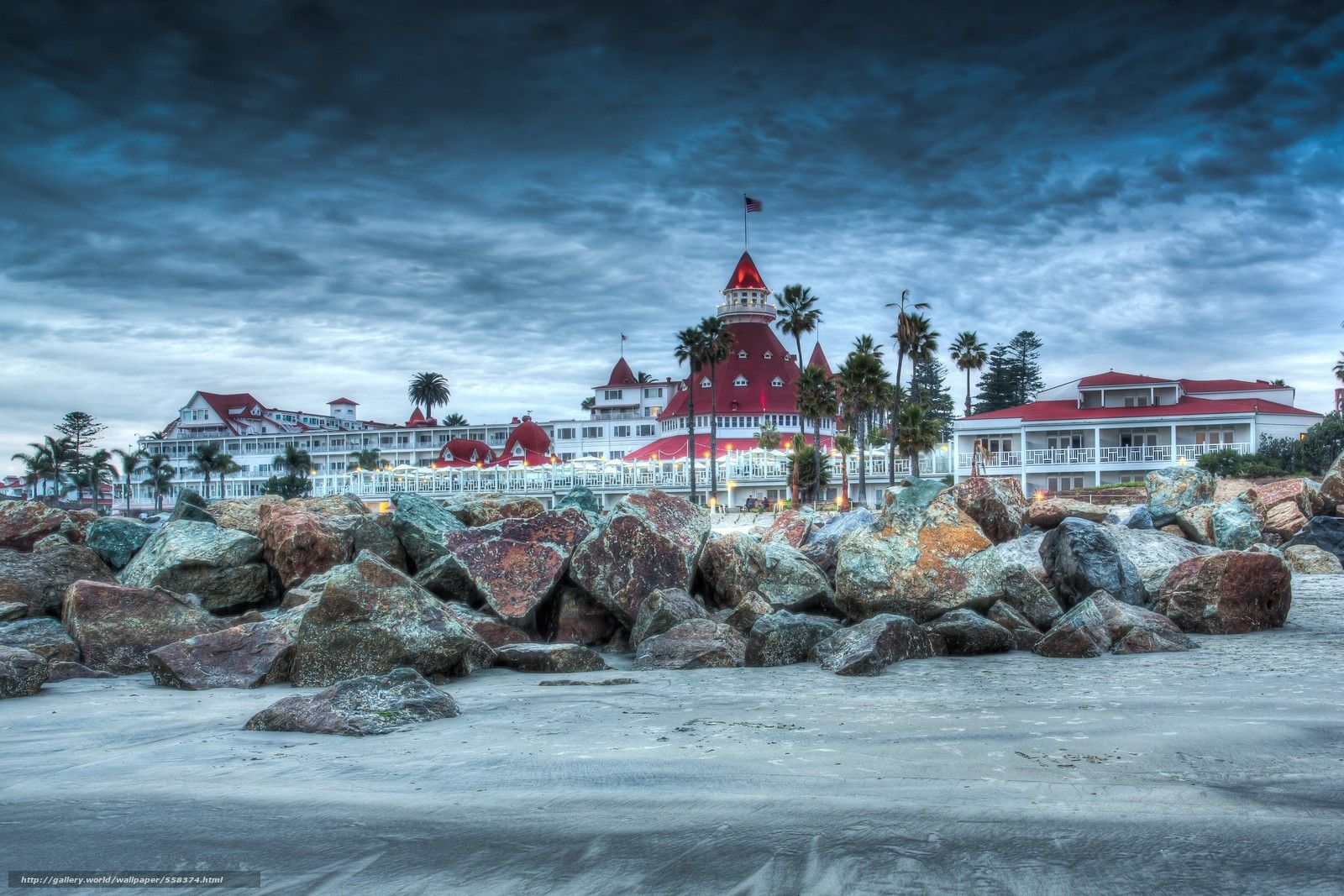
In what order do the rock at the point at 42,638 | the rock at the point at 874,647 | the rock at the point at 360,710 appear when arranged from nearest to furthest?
1. the rock at the point at 360,710
2. the rock at the point at 874,647
3. the rock at the point at 42,638

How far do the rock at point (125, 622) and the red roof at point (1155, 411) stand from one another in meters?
51.5

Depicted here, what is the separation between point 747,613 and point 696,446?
65.7 m

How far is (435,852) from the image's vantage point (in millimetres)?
4078

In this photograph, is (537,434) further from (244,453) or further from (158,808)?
(158,808)

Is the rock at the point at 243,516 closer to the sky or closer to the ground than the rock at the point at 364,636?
closer to the sky

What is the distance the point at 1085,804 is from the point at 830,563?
32.1 feet

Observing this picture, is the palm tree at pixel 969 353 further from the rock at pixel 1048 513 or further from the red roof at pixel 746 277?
the rock at pixel 1048 513

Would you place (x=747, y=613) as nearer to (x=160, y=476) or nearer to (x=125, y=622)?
(x=125, y=622)

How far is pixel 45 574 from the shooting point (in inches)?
468

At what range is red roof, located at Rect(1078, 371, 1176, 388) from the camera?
57.8 metres

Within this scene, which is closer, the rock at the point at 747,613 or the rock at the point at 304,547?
the rock at the point at 747,613

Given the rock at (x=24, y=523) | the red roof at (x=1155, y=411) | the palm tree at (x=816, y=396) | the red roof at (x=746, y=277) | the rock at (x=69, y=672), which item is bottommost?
the rock at (x=69, y=672)

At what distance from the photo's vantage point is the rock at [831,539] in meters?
14.1

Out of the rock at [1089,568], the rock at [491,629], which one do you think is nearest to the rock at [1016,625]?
the rock at [1089,568]
